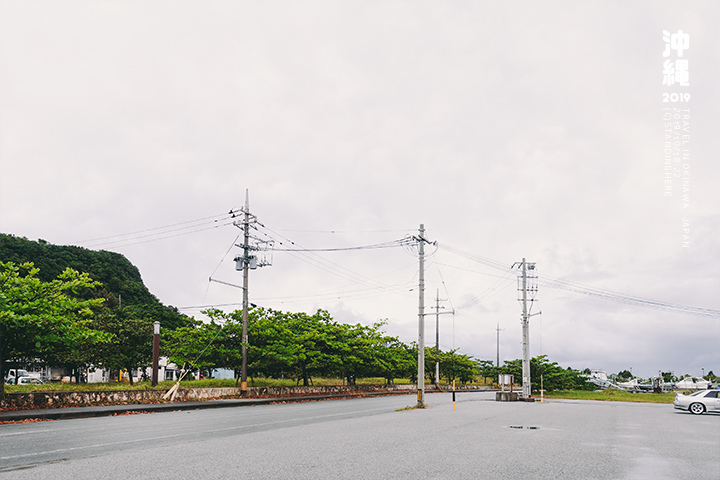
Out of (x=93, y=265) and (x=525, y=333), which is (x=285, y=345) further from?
(x=93, y=265)

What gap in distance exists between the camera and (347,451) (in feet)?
36.3

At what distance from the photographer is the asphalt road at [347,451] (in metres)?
8.78

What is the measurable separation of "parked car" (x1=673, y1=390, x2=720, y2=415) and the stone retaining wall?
23356mm

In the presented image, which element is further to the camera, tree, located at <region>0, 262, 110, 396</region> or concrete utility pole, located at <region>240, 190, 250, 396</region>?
concrete utility pole, located at <region>240, 190, 250, 396</region>

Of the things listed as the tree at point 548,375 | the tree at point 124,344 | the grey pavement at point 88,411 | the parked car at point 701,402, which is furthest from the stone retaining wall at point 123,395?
the tree at point 548,375

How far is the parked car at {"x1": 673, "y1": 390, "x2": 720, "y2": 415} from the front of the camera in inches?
1072

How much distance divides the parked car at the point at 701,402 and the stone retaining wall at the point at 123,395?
23356mm

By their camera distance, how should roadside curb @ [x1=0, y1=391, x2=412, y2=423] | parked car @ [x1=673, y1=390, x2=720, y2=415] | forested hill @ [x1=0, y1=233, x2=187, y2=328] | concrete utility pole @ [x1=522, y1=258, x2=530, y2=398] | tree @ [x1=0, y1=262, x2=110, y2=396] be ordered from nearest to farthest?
1. roadside curb @ [x1=0, y1=391, x2=412, y2=423]
2. tree @ [x1=0, y1=262, x2=110, y2=396]
3. parked car @ [x1=673, y1=390, x2=720, y2=415]
4. concrete utility pole @ [x1=522, y1=258, x2=530, y2=398]
5. forested hill @ [x1=0, y1=233, x2=187, y2=328]

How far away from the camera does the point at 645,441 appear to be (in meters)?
14.1

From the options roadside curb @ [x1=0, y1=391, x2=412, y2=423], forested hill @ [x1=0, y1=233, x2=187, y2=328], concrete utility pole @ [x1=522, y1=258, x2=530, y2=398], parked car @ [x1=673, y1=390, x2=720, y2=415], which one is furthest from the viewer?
forested hill @ [x1=0, y1=233, x2=187, y2=328]

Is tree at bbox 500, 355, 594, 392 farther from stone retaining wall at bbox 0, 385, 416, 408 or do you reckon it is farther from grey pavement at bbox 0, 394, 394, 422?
grey pavement at bbox 0, 394, 394, 422

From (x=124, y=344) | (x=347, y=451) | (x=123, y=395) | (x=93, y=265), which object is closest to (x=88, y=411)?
(x=123, y=395)

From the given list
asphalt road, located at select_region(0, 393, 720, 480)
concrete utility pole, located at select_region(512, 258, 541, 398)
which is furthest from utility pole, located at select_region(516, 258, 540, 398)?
asphalt road, located at select_region(0, 393, 720, 480)

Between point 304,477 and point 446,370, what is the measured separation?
72.9 metres
